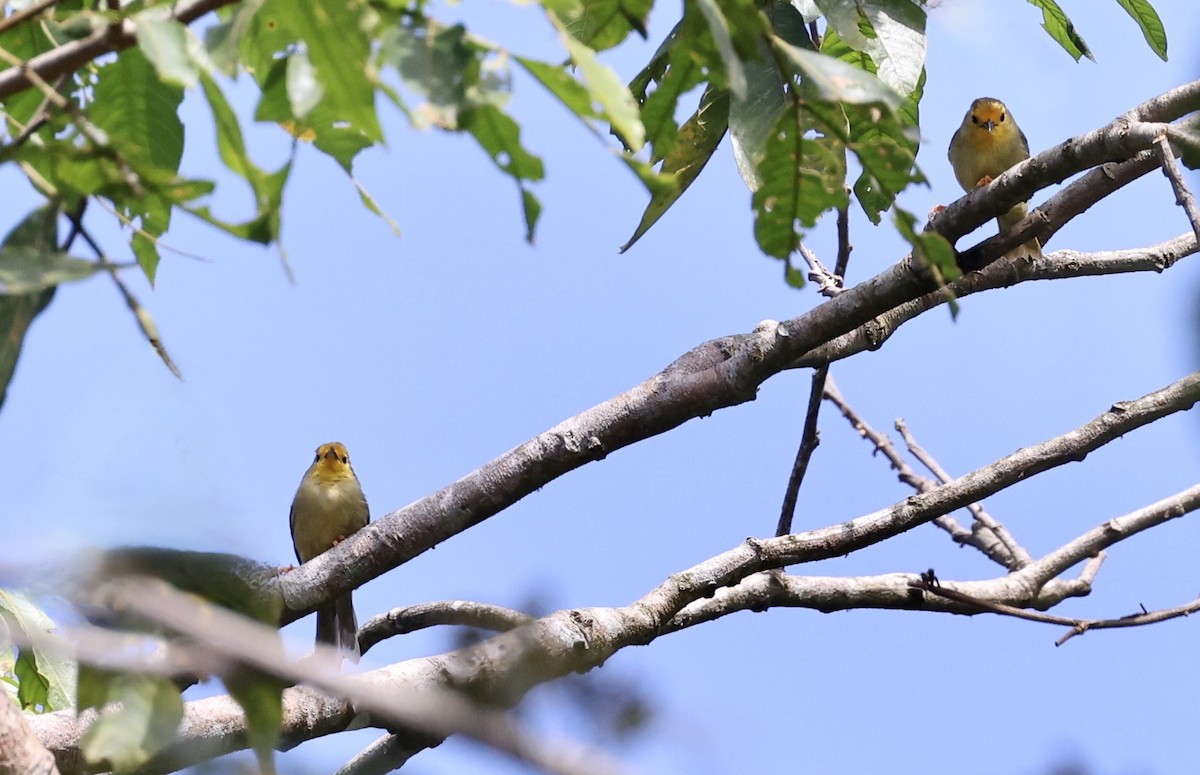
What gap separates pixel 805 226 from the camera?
1.78 metres

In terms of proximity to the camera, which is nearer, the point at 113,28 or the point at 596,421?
the point at 113,28

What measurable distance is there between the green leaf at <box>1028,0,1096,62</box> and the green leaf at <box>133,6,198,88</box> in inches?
93.0

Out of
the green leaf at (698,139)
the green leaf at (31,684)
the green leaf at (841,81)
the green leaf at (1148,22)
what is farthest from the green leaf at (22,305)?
the green leaf at (1148,22)

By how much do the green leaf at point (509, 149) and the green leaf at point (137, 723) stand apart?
25.2 inches

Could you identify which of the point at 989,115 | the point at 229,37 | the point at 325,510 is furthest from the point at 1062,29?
the point at 325,510

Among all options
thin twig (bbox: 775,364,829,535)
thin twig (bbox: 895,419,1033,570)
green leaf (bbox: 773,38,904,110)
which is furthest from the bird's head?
green leaf (bbox: 773,38,904,110)

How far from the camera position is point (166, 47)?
1163 millimetres

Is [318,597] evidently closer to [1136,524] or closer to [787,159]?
[787,159]

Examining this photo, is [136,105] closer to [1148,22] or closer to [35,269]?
[35,269]

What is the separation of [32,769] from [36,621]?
4.61 feet

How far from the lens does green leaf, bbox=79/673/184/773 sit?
1.08 m

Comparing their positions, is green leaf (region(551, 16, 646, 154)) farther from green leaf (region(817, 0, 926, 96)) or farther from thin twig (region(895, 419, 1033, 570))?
thin twig (region(895, 419, 1033, 570))

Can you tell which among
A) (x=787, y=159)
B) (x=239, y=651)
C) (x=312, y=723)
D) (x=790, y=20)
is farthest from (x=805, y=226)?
(x=312, y=723)

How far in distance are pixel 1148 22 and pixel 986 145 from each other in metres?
3.27
